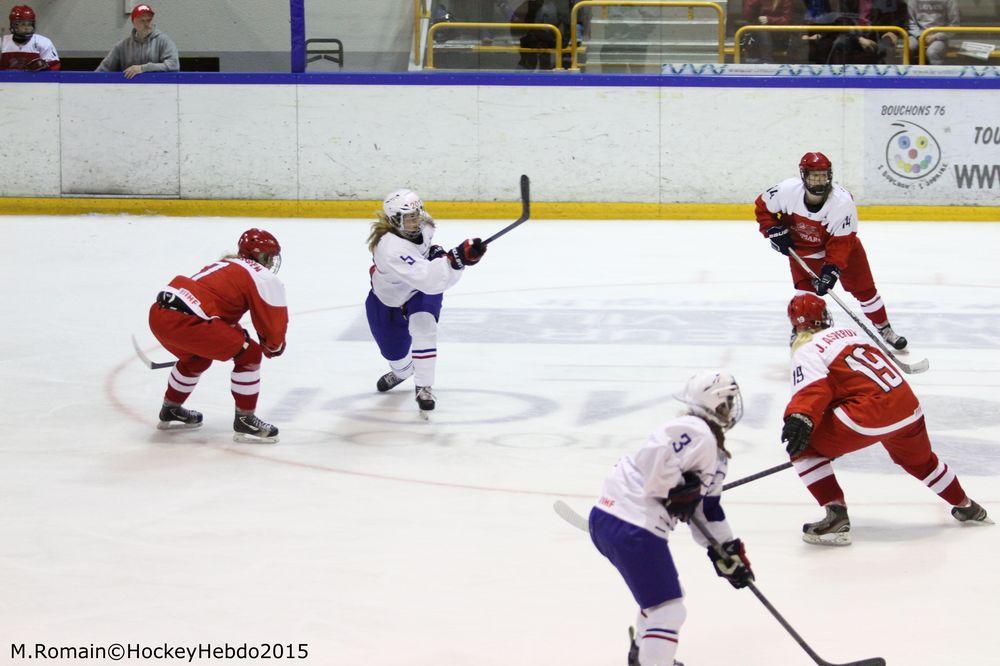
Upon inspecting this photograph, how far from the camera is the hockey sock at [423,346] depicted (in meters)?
5.66

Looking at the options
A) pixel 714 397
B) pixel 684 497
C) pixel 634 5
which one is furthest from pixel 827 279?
pixel 634 5

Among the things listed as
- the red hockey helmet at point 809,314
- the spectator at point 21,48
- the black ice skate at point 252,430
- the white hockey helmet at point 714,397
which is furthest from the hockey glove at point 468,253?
the spectator at point 21,48

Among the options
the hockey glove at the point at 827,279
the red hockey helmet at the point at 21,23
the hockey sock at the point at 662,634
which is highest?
the red hockey helmet at the point at 21,23

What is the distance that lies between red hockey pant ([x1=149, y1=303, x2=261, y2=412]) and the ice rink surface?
22 cm

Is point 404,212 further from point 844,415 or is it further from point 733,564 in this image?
point 733,564

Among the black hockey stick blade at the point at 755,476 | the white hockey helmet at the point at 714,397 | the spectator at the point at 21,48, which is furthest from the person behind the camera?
the spectator at the point at 21,48

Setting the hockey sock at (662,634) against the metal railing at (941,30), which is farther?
the metal railing at (941,30)

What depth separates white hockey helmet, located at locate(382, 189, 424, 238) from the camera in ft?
18.0

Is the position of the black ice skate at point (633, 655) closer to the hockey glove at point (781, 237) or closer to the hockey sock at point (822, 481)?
the hockey sock at point (822, 481)

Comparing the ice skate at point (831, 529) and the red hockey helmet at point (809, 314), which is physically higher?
the red hockey helmet at point (809, 314)

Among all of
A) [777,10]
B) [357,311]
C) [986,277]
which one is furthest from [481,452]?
[777,10]

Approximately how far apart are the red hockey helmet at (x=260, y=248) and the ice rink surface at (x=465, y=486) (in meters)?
0.68

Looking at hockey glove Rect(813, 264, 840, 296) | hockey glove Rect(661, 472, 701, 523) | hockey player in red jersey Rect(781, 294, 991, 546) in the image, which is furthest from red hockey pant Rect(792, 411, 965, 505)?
hockey glove Rect(813, 264, 840, 296)

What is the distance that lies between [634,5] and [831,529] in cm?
809
